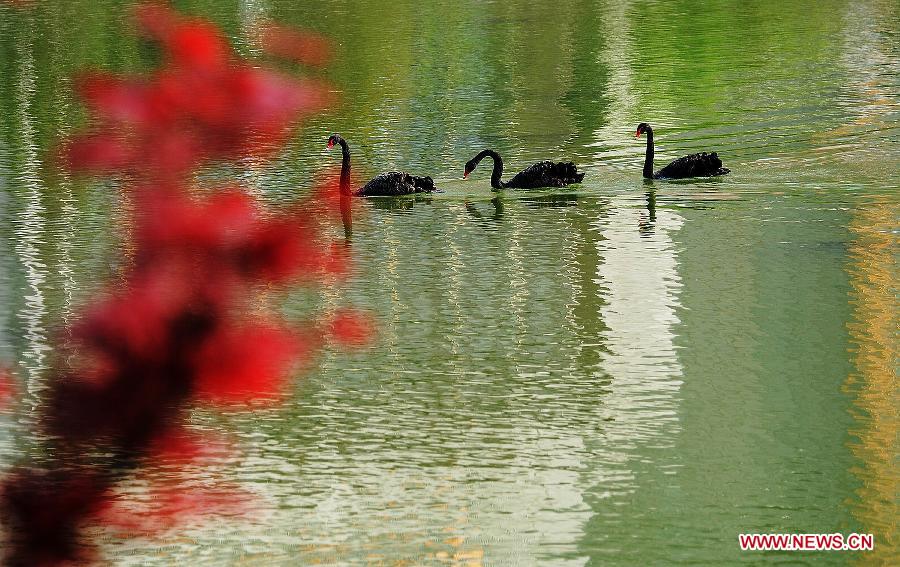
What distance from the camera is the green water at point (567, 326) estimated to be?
4.27 meters

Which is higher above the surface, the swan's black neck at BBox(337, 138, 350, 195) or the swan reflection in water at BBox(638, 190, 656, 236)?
the swan's black neck at BBox(337, 138, 350, 195)

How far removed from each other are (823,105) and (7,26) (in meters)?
13.9

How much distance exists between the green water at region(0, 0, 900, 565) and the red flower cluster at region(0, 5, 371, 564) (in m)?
0.20

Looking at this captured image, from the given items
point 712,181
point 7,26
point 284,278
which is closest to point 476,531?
point 284,278

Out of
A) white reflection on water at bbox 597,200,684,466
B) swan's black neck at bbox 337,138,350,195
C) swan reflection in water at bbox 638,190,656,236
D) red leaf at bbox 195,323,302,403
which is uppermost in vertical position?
red leaf at bbox 195,323,302,403

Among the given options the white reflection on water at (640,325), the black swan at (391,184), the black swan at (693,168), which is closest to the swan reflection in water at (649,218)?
the white reflection on water at (640,325)

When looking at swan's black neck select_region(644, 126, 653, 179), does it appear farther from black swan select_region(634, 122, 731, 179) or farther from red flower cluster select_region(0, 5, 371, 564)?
red flower cluster select_region(0, 5, 371, 564)

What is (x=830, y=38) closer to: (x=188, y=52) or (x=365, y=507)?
(x=365, y=507)

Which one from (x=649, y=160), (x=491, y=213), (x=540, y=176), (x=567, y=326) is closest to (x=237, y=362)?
(x=567, y=326)

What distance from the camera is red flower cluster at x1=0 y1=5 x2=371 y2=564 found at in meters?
0.89

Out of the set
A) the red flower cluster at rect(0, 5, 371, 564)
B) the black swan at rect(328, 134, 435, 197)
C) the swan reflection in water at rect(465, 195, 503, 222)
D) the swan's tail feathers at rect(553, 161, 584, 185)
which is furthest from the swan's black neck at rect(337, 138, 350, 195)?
the red flower cluster at rect(0, 5, 371, 564)

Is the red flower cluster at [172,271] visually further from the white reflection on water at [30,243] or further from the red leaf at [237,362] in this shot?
the white reflection on water at [30,243]

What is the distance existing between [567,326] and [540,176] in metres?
3.58

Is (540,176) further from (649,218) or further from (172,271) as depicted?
(172,271)
